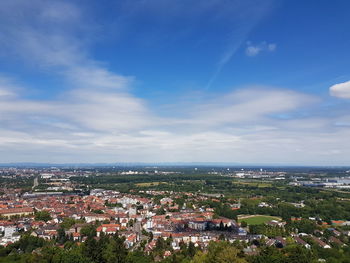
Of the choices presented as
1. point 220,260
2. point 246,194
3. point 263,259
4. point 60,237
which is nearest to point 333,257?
point 263,259

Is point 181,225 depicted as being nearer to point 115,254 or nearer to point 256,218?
point 256,218

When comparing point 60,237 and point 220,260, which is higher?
point 220,260

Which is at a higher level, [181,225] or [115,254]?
[115,254]

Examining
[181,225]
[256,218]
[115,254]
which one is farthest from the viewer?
[256,218]

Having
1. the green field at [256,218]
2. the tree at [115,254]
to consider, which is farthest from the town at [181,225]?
the tree at [115,254]

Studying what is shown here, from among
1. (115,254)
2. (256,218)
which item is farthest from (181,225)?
(115,254)

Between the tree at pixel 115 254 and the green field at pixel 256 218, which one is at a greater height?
the tree at pixel 115 254

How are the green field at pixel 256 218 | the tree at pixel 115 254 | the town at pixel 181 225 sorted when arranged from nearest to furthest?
1. the tree at pixel 115 254
2. the town at pixel 181 225
3. the green field at pixel 256 218

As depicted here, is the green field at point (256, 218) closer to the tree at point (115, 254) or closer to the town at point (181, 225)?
the town at point (181, 225)

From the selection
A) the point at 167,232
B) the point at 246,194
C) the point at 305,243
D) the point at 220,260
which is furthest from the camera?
the point at 246,194

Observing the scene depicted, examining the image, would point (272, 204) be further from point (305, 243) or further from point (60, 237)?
point (60, 237)

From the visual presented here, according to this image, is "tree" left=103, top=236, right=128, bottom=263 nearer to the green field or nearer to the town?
the town
